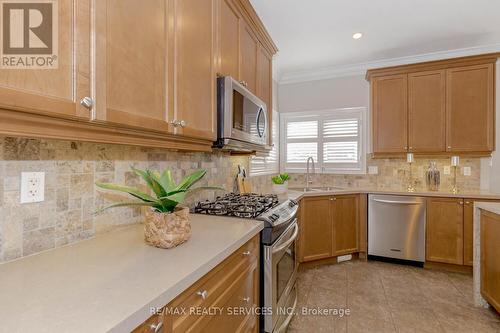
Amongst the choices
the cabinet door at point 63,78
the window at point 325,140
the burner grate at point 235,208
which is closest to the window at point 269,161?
the window at point 325,140

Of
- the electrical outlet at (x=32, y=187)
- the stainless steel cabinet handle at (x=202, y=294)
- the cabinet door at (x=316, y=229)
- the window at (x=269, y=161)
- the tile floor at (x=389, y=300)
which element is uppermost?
the window at (x=269, y=161)

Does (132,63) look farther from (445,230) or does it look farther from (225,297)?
(445,230)

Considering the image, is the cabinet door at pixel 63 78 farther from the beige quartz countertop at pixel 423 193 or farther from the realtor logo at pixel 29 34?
the beige quartz countertop at pixel 423 193

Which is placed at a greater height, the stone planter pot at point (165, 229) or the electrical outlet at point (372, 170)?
the electrical outlet at point (372, 170)

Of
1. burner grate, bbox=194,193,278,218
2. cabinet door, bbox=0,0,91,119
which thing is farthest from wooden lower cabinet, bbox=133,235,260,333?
cabinet door, bbox=0,0,91,119

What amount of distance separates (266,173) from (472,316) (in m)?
2.47

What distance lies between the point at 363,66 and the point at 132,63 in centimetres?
350

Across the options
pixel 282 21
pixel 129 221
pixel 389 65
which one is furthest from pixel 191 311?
pixel 389 65

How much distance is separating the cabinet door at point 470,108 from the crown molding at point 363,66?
29 centimetres

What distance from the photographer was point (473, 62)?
2.98m

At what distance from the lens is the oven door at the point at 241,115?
1628mm

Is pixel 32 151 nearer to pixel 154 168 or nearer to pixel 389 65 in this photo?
pixel 154 168

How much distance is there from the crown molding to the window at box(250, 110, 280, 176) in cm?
65

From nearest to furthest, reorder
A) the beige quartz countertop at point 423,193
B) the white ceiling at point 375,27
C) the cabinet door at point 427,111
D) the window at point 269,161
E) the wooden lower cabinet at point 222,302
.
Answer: the wooden lower cabinet at point 222,302 < the white ceiling at point 375,27 < the beige quartz countertop at point 423,193 < the cabinet door at point 427,111 < the window at point 269,161
